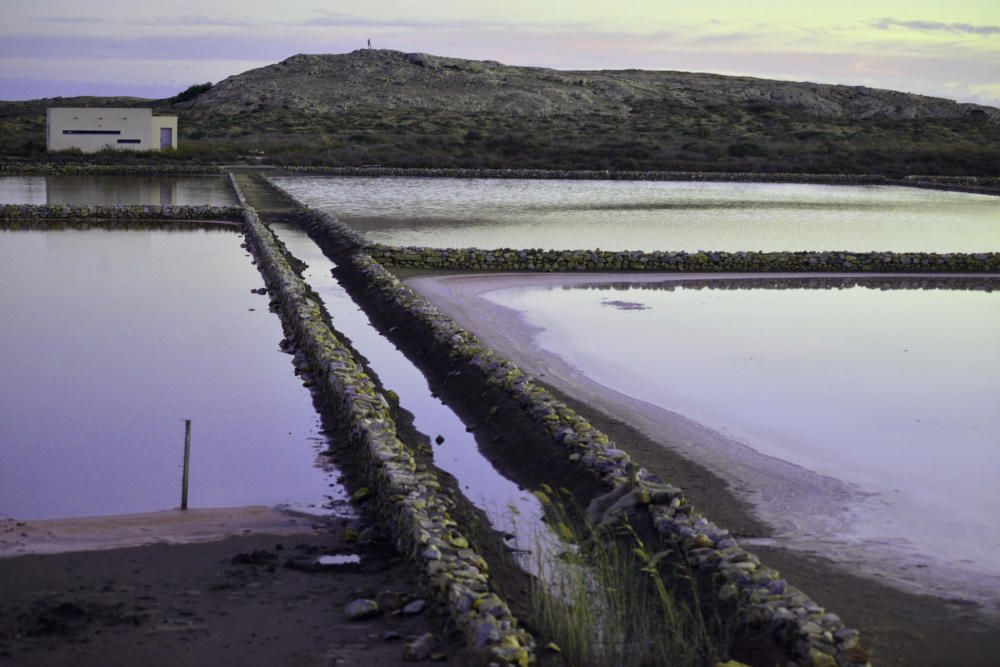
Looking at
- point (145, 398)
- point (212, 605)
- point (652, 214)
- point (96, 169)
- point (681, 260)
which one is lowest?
point (212, 605)

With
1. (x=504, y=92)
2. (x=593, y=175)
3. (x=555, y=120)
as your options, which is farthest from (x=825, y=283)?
(x=504, y=92)

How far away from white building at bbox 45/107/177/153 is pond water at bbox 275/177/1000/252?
876cm

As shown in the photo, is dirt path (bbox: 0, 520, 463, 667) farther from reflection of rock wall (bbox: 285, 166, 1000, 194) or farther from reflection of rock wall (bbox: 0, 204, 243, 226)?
reflection of rock wall (bbox: 285, 166, 1000, 194)

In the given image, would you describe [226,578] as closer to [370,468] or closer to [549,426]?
[370,468]

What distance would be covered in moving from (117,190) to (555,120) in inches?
1607

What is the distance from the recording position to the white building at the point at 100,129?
124 feet

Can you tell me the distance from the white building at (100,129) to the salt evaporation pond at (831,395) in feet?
92.1

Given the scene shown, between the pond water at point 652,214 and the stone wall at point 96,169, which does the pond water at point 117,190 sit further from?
the pond water at point 652,214

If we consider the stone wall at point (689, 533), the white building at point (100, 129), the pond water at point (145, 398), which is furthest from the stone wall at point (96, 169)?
the stone wall at point (689, 533)

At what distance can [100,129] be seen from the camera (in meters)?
38.4

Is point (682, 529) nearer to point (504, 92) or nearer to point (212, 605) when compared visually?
point (212, 605)

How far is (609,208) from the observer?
2523 cm

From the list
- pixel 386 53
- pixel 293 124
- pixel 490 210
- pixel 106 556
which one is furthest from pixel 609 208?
pixel 386 53

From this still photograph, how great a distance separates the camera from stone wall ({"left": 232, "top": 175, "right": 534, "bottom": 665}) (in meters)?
4.16
